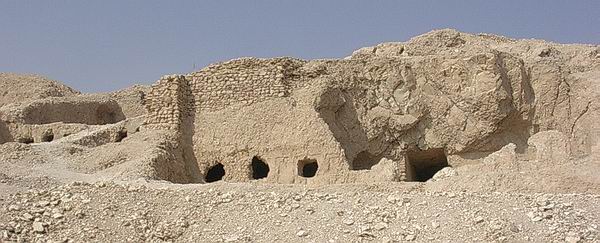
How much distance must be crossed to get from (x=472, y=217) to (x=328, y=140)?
24.7 feet

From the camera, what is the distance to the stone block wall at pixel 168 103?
1803cm

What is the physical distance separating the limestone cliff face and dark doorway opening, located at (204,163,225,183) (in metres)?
0.54

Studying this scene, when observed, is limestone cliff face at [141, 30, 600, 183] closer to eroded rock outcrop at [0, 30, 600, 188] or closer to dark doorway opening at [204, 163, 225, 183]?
eroded rock outcrop at [0, 30, 600, 188]

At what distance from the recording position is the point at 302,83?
18.7m

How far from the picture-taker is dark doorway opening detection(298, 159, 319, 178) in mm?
17594

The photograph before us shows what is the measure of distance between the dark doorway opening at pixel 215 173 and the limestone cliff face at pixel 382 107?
542 millimetres

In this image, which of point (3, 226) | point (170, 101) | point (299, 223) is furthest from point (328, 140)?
point (3, 226)

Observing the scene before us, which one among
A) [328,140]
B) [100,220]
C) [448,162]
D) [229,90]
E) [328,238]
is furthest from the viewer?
[448,162]

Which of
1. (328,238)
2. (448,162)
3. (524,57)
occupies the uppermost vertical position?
(524,57)

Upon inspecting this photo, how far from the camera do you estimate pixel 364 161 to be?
19.6 meters

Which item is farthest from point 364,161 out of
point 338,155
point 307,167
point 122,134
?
point 122,134

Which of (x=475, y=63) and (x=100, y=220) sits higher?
(x=475, y=63)

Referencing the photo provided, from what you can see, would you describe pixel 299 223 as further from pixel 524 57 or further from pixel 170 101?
pixel 524 57

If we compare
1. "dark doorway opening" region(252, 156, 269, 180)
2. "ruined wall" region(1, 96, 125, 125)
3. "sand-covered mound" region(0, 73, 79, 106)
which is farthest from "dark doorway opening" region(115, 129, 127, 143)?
"sand-covered mound" region(0, 73, 79, 106)
